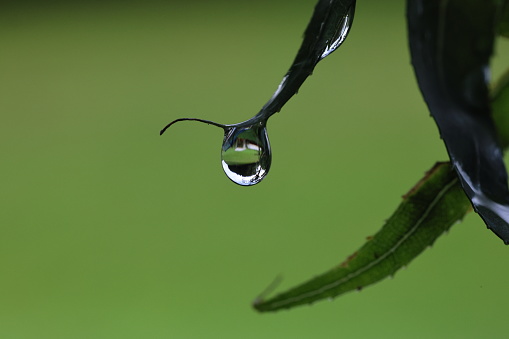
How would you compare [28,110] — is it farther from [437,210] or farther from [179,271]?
[437,210]

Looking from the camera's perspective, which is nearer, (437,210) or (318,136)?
(437,210)

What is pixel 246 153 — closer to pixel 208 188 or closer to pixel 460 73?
pixel 460 73

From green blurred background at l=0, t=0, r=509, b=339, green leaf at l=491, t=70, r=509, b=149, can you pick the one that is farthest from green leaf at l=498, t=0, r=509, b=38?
green blurred background at l=0, t=0, r=509, b=339

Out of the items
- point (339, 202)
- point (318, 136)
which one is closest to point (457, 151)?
point (339, 202)

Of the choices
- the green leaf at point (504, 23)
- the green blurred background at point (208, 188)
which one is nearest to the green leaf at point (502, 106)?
the green leaf at point (504, 23)

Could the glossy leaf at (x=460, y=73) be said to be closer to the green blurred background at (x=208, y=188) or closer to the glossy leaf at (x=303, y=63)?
the glossy leaf at (x=303, y=63)

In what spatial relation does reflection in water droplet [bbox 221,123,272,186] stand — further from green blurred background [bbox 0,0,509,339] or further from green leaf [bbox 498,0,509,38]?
green blurred background [bbox 0,0,509,339]

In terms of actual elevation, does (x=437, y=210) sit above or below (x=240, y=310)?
above
